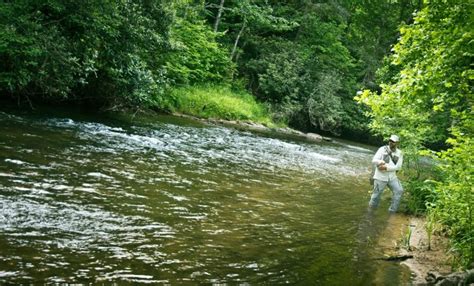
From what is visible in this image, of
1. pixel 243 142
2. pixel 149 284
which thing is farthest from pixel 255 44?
pixel 149 284

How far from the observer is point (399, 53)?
9.29m

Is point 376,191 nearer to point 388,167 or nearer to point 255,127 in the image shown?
point 388,167

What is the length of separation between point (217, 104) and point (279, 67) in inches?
361

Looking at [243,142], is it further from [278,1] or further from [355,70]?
[355,70]

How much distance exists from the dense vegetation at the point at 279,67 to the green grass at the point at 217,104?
9 centimetres

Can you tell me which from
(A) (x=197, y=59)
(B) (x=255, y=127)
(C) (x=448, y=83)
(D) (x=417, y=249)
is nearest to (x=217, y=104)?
(B) (x=255, y=127)

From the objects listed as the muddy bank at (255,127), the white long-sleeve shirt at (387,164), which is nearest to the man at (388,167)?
the white long-sleeve shirt at (387,164)

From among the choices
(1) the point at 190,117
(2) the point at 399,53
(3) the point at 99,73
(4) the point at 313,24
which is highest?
(4) the point at 313,24

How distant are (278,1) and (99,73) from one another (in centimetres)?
2666

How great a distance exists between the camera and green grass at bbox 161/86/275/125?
2614cm

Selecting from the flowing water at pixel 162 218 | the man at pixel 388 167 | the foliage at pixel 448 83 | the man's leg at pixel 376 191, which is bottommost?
the flowing water at pixel 162 218

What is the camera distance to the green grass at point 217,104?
2614cm

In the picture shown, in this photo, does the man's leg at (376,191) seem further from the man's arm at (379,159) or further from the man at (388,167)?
the man's arm at (379,159)

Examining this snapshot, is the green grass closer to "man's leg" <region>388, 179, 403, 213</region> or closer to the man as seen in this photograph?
the man
